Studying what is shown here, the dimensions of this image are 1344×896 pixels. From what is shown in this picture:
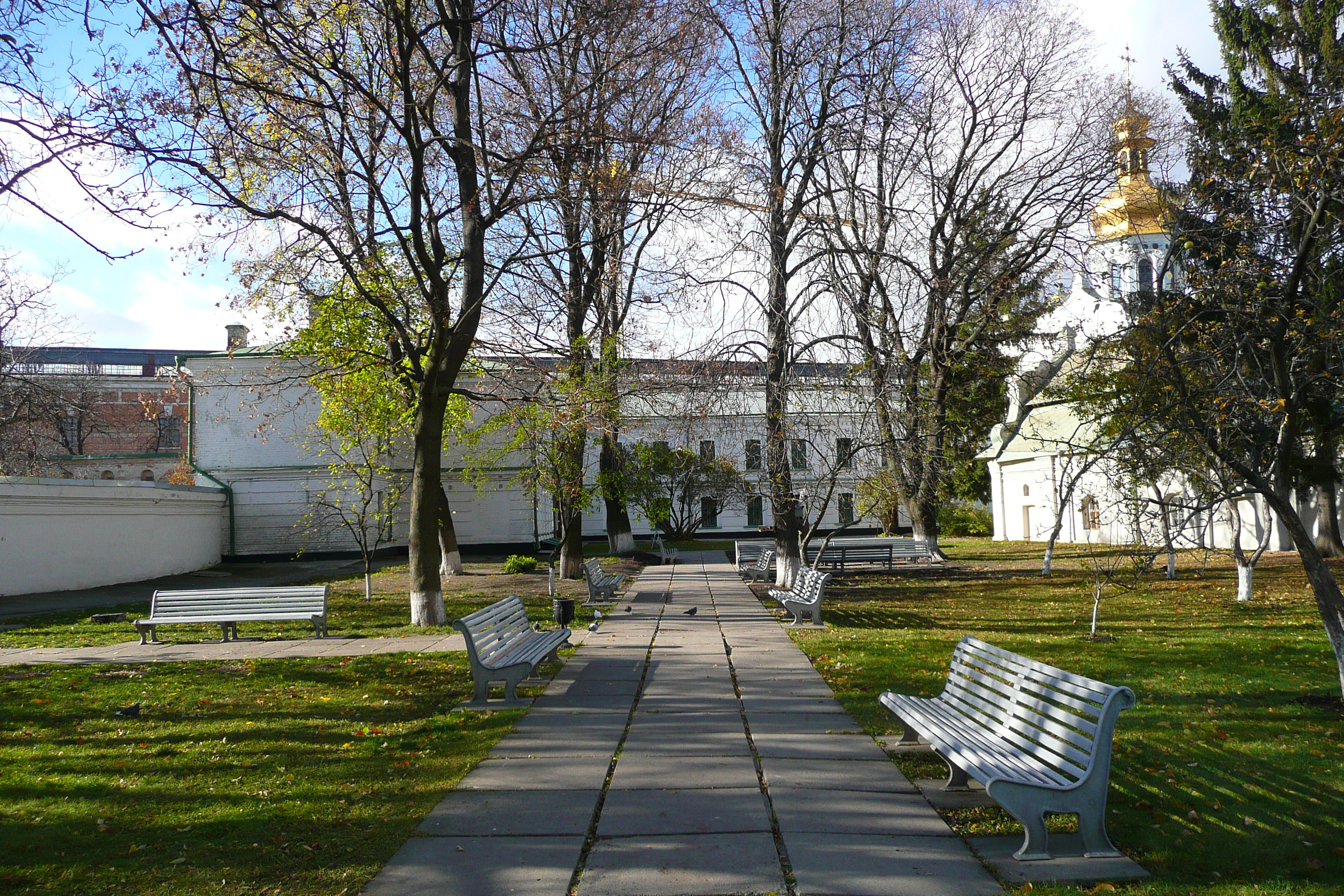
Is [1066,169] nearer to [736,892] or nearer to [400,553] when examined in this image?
[736,892]

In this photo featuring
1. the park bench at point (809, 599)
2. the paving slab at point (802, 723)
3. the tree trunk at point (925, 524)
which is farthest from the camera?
the tree trunk at point (925, 524)

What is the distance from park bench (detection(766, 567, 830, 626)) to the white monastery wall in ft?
54.9

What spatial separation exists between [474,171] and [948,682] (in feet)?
33.1

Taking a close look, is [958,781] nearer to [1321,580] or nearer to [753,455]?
[1321,580]

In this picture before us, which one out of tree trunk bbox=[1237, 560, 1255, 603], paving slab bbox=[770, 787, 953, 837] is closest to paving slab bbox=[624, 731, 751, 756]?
paving slab bbox=[770, 787, 953, 837]

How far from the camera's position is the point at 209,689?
8.80 m

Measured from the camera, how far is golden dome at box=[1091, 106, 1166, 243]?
11.6 m

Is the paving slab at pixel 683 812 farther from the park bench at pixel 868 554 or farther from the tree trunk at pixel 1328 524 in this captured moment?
the tree trunk at pixel 1328 524

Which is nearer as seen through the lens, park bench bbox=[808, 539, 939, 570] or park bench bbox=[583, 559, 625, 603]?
park bench bbox=[583, 559, 625, 603]

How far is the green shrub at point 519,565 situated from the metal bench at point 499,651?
14.3 metres

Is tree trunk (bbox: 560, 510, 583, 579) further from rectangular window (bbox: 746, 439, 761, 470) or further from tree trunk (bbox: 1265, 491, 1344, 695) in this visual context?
tree trunk (bbox: 1265, 491, 1344, 695)

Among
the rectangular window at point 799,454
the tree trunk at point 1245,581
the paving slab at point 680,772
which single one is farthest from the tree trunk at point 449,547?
the paving slab at point 680,772

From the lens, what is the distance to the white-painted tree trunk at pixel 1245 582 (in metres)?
16.0

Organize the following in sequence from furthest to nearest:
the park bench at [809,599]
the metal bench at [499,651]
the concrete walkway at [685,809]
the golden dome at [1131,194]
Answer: the park bench at [809,599], the golden dome at [1131,194], the metal bench at [499,651], the concrete walkway at [685,809]
